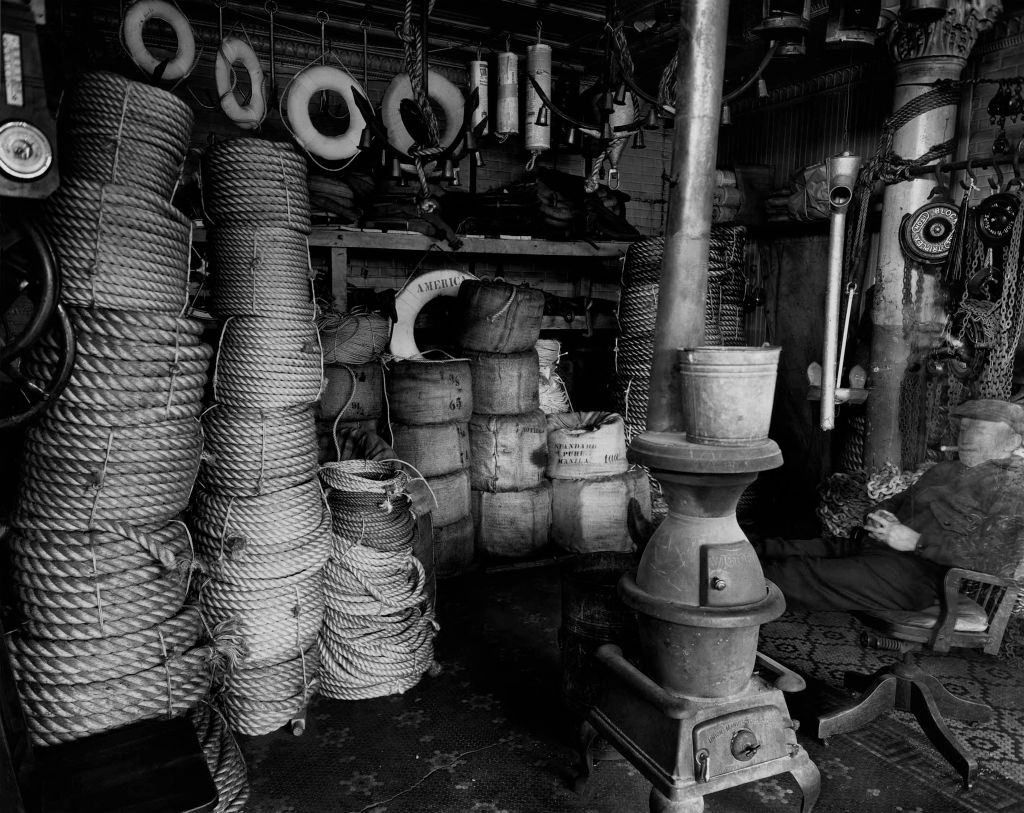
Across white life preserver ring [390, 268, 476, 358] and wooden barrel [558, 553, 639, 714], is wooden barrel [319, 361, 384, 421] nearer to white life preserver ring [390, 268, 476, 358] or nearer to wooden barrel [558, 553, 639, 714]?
white life preserver ring [390, 268, 476, 358]

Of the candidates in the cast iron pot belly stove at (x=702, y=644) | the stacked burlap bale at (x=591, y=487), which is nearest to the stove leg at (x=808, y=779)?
the cast iron pot belly stove at (x=702, y=644)

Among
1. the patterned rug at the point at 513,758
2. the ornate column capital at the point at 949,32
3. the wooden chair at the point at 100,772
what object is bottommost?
the patterned rug at the point at 513,758

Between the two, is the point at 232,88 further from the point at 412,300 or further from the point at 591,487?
the point at 591,487

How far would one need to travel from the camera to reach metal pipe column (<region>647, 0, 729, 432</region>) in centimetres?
260

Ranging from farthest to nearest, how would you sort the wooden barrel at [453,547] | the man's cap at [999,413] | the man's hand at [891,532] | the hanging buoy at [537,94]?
1. the hanging buoy at [537,94]
2. the wooden barrel at [453,547]
3. the man's cap at [999,413]
4. the man's hand at [891,532]

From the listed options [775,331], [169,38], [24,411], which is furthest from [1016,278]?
[169,38]

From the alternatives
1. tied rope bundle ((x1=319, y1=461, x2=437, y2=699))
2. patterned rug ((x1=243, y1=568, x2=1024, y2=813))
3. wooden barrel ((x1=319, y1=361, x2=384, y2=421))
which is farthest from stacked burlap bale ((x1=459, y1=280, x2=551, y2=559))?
tied rope bundle ((x1=319, y1=461, x2=437, y2=699))

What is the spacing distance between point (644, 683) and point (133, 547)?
1.75 m

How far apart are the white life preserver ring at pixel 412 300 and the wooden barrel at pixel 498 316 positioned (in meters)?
0.27

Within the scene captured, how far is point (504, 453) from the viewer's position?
210 inches

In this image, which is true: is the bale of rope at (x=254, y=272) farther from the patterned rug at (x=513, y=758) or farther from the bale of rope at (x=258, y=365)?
the patterned rug at (x=513, y=758)

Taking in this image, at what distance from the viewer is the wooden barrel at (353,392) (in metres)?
4.71

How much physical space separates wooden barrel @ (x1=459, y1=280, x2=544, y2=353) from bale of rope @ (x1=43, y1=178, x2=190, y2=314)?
267 centimetres

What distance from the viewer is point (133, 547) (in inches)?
104
